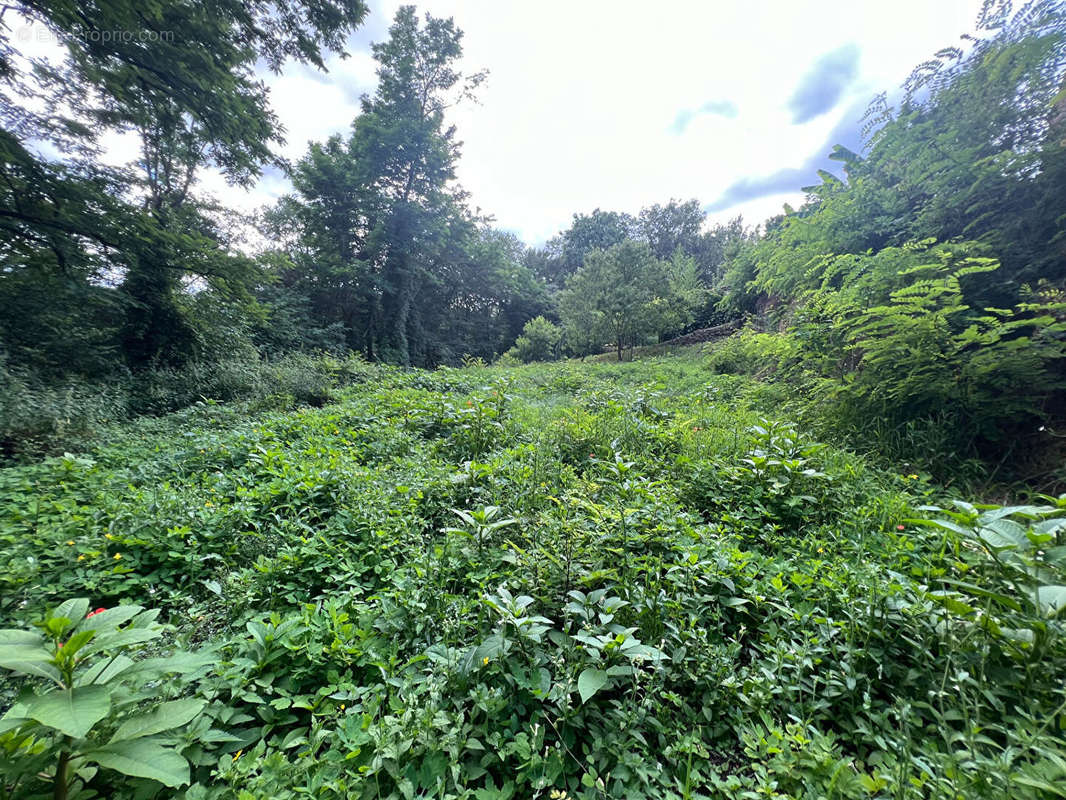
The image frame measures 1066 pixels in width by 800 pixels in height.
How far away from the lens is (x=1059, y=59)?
3.36 metres

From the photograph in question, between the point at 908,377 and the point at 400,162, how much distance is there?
23375mm

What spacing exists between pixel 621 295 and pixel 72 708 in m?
16.1

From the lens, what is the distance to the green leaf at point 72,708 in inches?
32.5

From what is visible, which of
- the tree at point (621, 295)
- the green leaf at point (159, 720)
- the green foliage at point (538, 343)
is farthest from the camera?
the green foliage at point (538, 343)

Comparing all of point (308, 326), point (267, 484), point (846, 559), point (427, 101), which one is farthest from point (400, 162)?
point (846, 559)

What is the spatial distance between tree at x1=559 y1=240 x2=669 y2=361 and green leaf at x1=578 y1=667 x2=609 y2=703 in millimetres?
15326

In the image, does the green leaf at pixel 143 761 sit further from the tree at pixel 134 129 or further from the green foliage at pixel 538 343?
the green foliage at pixel 538 343

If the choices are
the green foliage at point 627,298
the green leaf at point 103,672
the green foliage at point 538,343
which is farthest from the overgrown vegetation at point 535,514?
the green foliage at point 538,343

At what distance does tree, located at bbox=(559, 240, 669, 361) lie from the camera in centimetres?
1524

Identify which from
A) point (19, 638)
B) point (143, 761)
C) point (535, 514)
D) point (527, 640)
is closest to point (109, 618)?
point (19, 638)

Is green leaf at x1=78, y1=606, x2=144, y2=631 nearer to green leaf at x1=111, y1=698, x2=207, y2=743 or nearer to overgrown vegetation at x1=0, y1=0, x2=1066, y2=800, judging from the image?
overgrown vegetation at x1=0, y1=0, x2=1066, y2=800

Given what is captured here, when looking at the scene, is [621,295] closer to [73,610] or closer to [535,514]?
[535,514]

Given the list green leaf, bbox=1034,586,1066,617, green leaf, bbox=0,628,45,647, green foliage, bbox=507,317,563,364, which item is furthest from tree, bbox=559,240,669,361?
green leaf, bbox=0,628,45,647

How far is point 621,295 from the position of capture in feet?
49.9
